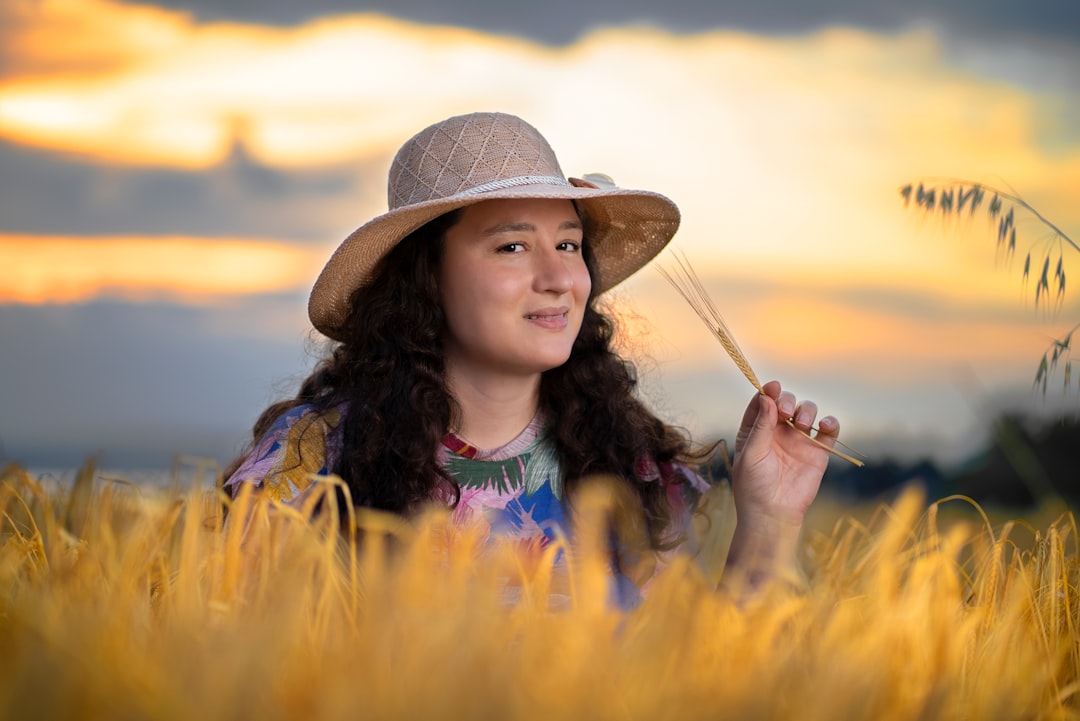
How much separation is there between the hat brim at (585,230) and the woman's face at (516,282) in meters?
0.06

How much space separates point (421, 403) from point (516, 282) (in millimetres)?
396

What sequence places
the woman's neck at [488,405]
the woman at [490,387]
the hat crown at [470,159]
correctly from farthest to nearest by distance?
A: the woman's neck at [488,405] < the hat crown at [470,159] < the woman at [490,387]

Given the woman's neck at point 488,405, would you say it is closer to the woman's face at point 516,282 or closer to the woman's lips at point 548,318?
the woman's face at point 516,282

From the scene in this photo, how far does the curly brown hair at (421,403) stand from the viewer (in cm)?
269

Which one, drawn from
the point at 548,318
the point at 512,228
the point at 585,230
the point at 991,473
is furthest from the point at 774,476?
the point at 991,473

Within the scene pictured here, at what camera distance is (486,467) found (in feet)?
9.30

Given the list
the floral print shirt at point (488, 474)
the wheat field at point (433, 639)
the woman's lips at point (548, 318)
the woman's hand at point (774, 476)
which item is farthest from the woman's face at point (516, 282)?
the wheat field at point (433, 639)

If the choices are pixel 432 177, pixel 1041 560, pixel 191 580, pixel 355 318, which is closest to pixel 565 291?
pixel 432 177

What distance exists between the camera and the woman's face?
8.68ft

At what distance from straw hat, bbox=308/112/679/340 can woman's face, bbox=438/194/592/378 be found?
79mm

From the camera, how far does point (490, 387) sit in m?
2.83

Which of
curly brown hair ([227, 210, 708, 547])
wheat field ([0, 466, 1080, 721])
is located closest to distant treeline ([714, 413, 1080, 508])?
curly brown hair ([227, 210, 708, 547])

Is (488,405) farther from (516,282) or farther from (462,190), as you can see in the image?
(462,190)

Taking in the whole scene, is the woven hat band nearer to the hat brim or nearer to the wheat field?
the hat brim
